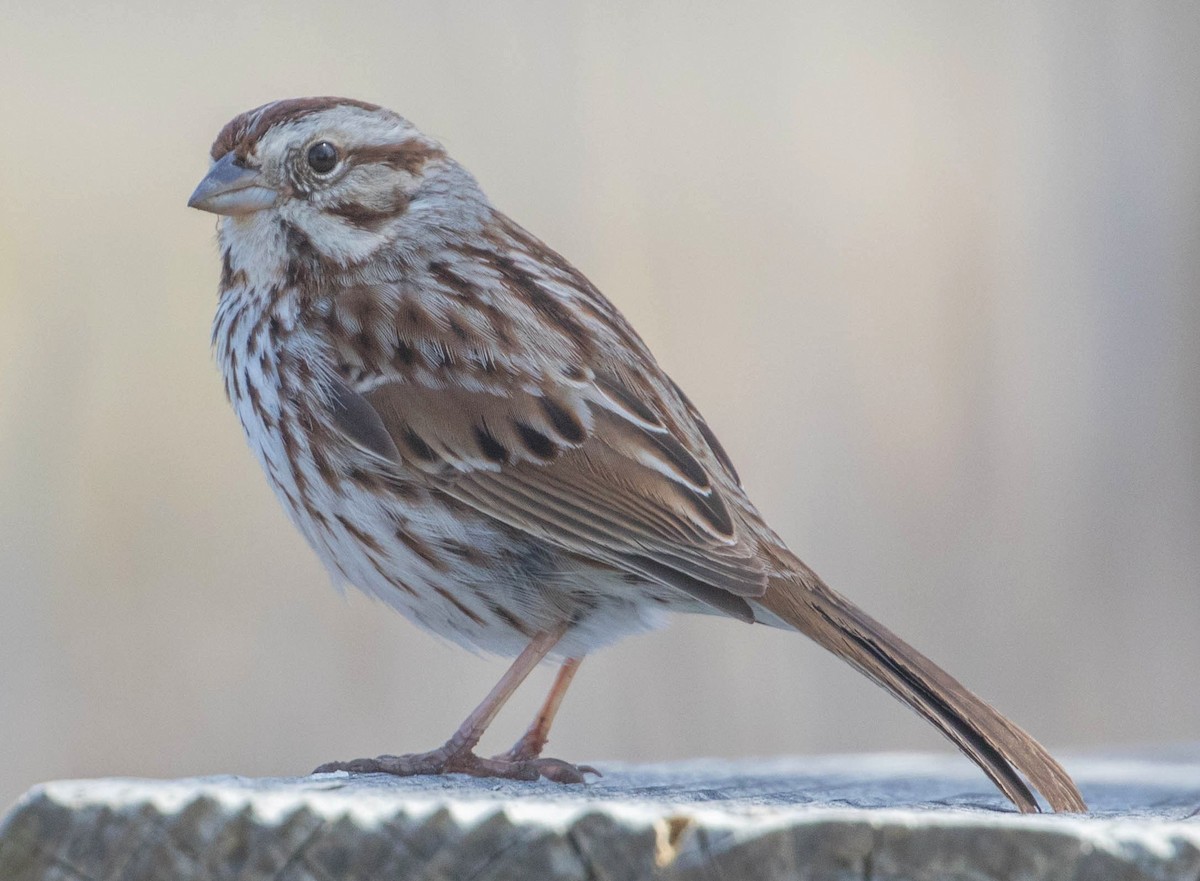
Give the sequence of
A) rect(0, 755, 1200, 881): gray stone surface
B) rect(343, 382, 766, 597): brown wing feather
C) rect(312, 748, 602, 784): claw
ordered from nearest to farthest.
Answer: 1. rect(0, 755, 1200, 881): gray stone surface
2. rect(312, 748, 602, 784): claw
3. rect(343, 382, 766, 597): brown wing feather

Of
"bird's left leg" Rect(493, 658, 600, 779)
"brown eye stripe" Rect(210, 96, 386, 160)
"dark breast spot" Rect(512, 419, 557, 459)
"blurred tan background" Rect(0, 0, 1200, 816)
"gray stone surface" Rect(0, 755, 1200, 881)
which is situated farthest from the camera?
"blurred tan background" Rect(0, 0, 1200, 816)

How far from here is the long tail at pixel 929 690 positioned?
2201 millimetres

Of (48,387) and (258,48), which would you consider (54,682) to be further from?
(258,48)

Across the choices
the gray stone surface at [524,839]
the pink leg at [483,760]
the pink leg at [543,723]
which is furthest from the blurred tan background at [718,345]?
the gray stone surface at [524,839]

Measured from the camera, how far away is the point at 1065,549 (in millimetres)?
5074

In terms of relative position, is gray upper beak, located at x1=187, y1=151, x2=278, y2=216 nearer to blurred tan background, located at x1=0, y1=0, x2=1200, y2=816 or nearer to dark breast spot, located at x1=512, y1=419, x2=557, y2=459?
dark breast spot, located at x1=512, y1=419, x2=557, y2=459

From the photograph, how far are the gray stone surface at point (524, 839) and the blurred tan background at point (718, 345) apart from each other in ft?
8.73

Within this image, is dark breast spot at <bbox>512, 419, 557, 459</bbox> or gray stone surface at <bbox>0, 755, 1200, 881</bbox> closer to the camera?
gray stone surface at <bbox>0, 755, 1200, 881</bbox>

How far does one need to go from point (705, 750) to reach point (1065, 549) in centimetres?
134

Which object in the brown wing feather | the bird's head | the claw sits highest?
the bird's head

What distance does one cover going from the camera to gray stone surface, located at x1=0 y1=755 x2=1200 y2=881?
4.81 feet

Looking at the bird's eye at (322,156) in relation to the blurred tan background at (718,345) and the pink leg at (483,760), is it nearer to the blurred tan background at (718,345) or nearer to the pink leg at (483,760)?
the pink leg at (483,760)

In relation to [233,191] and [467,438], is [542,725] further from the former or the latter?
[233,191]

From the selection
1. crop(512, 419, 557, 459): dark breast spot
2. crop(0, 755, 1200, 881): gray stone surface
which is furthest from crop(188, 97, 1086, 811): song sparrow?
crop(0, 755, 1200, 881): gray stone surface
